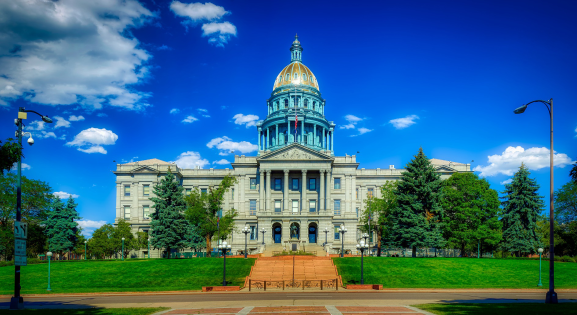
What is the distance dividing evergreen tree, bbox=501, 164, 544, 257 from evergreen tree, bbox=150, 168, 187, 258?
4352cm

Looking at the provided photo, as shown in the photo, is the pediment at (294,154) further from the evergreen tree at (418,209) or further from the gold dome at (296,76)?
the gold dome at (296,76)

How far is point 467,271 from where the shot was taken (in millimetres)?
43875

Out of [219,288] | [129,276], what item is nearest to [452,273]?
[219,288]

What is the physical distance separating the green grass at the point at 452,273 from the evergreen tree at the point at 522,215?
11.2 meters

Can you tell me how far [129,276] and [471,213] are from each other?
4445 centimetres

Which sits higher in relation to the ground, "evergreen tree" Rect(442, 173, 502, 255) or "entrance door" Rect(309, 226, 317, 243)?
"evergreen tree" Rect(442, 173, 502, 255)

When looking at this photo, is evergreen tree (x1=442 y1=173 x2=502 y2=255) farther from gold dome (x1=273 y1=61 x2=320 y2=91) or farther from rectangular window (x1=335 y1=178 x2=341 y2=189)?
gold dome (x1=273 y1=61 x2=320 y2=91)

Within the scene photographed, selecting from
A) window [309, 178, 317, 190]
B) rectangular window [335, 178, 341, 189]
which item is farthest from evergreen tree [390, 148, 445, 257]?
rectangular window [335, 178, 341, 189]

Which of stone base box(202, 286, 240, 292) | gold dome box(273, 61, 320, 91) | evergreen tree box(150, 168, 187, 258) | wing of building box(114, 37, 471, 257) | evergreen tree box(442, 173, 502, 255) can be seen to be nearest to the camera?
stone base box(202, 286, 240, 292)

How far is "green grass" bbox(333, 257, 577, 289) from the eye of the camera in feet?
129

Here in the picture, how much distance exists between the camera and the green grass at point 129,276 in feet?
126

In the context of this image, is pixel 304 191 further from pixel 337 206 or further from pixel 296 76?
pixel 296 76

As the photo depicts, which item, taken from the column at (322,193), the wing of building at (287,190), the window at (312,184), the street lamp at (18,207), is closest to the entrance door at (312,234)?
the wing of building at (287,190)

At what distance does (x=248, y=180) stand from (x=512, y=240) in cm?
4224
